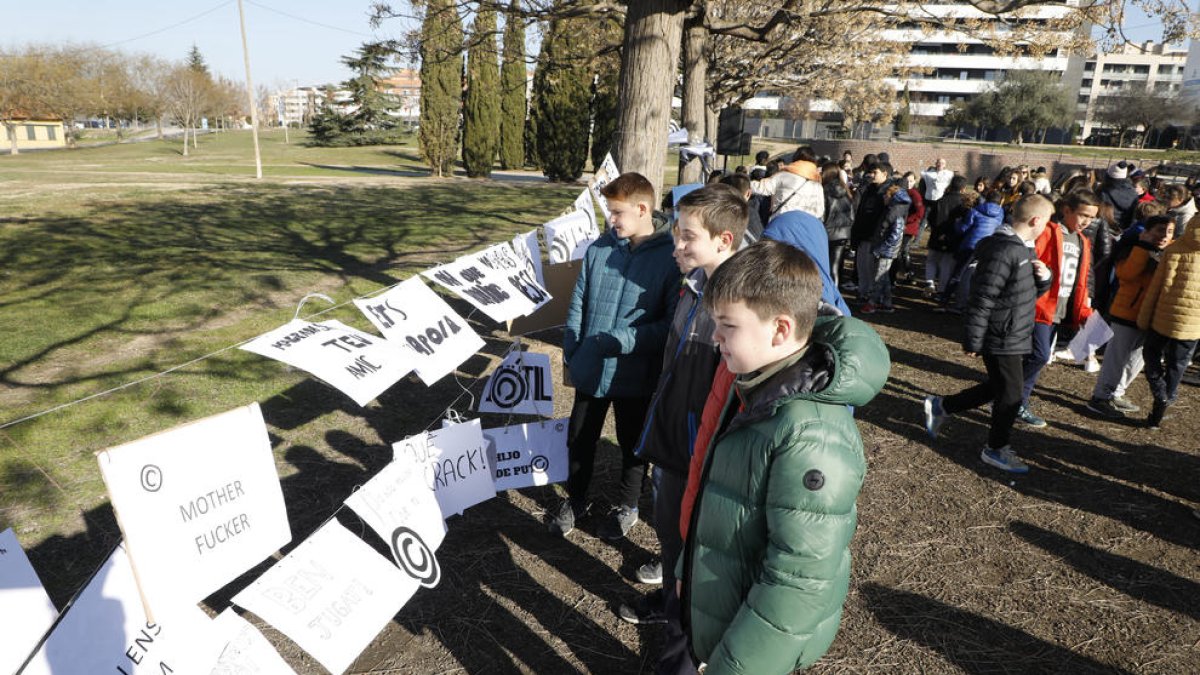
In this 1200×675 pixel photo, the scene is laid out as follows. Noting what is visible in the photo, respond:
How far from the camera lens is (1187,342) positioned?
530 centimetres

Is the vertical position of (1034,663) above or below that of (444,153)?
below

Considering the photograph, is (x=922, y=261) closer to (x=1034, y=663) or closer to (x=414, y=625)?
(x=1034, y=663)

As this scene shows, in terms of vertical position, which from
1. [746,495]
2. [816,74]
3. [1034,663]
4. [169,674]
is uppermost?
[816,74]

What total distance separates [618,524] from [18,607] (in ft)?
8.40

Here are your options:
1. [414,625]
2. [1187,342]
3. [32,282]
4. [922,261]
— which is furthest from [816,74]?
[414,625]

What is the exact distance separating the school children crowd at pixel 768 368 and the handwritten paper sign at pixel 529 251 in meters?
1.42

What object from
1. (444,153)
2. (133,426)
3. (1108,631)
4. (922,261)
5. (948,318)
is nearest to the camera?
(1108,631)

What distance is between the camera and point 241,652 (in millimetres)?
2293

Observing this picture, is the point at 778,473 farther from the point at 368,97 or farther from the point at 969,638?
the point at 368,97

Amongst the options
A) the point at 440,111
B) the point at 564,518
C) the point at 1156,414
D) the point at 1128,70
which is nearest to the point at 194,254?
the point at 564,518

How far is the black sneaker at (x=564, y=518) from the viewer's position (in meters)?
3.86

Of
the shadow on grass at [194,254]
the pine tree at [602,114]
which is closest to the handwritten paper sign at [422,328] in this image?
the shadow on grass at [194,254]

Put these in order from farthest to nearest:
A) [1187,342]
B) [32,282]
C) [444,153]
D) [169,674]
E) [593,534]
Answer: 1. [444,153]
2. [32,282]
3. [1187,342]
4. [593,534]
5. [169,674]

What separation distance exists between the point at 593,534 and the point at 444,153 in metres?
26.4
